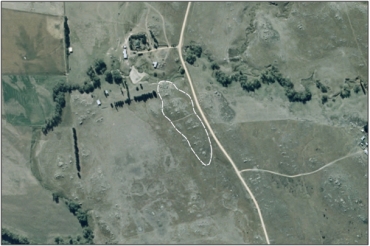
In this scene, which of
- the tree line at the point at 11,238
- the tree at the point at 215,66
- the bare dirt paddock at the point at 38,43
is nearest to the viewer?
the tree line at the point at 11,238

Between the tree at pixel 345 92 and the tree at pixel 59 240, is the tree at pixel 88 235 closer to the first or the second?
the tree at pixel 59 240

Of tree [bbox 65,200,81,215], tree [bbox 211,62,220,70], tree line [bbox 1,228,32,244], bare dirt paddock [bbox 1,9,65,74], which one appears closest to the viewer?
tree line [bbox 1,228,32,244]

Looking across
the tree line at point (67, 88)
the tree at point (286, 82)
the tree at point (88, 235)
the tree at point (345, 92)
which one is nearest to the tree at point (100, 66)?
the tree line at point (67, 88)

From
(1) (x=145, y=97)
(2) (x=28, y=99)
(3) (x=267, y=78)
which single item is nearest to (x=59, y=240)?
(2) (x=28, y=99)

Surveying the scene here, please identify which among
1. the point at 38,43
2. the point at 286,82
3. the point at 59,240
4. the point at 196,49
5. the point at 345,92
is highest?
the point at 38,43

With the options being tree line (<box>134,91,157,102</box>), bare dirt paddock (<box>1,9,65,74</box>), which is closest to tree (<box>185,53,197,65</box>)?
tree line (<box>134,91,157,102</box>)

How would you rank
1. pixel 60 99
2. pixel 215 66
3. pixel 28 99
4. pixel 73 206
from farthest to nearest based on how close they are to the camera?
pixel 215 66 < pixel 28 99 < pixel 73 206 < pixel 60 99

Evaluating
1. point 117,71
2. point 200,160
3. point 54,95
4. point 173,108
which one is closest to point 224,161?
point 200,160

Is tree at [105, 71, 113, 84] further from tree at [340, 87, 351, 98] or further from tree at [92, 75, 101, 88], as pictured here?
tree at [340, 87, 351, 98]

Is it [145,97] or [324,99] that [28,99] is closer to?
[145,97]

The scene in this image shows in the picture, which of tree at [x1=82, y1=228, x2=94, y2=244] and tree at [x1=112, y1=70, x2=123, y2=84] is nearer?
tree at [x1=112, y1=70, x2=123, y2=84]

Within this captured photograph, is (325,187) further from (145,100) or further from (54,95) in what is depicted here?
(54,95)
